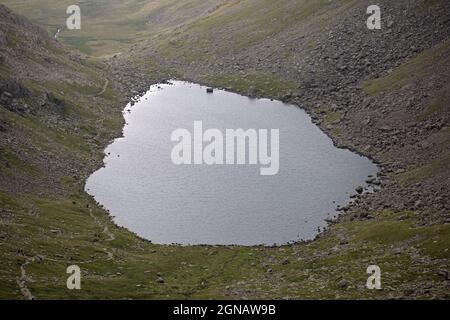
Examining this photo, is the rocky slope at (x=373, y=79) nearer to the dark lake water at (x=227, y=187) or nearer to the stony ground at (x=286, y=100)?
the stony ground at (x=286, y=100)

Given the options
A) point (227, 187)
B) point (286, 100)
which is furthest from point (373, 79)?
point (227, 187)

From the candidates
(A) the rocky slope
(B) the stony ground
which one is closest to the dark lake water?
(B) the stony ground

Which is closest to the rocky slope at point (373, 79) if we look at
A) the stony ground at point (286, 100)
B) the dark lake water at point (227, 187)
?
the stony ground at point (286, 100)

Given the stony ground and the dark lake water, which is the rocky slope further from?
the dark lake water

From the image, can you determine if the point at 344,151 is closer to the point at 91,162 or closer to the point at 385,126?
the point at 385,126

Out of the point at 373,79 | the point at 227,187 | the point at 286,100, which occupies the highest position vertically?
the point at 373,79

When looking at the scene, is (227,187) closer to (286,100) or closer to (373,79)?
(286,100)
